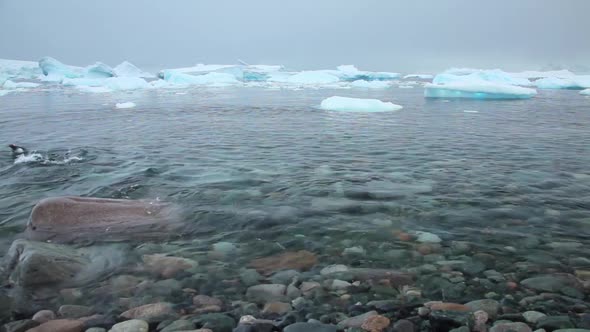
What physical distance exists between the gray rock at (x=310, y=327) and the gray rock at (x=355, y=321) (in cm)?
6

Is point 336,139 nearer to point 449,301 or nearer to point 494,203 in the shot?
point 494,203

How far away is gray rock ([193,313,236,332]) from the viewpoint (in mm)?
2590

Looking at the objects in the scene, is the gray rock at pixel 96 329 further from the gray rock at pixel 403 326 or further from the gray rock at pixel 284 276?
the gray rock at pixel 403 326

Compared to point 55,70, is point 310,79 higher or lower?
lower

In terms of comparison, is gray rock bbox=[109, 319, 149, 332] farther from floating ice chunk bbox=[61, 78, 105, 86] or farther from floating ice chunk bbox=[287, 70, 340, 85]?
floating ice chunk bbox=[287, 70, 340, 85]

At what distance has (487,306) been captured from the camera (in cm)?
277

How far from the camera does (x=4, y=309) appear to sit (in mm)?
2805

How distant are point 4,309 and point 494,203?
→ 4.83 metres

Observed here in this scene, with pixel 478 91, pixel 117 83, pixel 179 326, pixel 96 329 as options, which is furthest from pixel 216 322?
pixel 117 83

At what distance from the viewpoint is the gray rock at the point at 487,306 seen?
2.70m

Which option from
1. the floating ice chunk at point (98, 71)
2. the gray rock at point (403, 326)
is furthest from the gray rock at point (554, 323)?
the floating ice chunk at point (98, 71)

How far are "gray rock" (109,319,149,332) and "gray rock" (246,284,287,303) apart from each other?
0.72 m

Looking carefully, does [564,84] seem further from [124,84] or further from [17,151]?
[17,151]

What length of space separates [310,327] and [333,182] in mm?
3477
